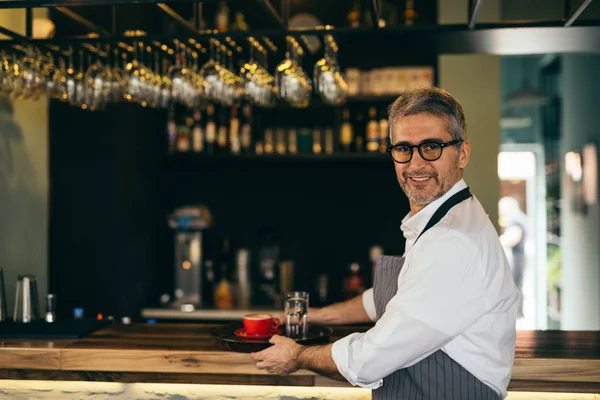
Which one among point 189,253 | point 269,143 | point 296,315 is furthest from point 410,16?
point 296,315

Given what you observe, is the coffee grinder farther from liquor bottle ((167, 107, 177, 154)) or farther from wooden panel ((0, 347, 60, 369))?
wooden panel ((0, 347, 60, 369))

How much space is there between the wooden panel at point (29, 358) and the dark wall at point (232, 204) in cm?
182

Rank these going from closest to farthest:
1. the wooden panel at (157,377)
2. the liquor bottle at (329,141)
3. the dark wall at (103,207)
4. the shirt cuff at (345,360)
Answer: the shirt cuff at (345,360), the wooden panel at (157,377), the dark wall at (103,207), the liquor bottle at (329,141)

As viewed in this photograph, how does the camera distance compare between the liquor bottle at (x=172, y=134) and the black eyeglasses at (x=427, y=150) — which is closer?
the black eyeglasses at (x=427, y=150)

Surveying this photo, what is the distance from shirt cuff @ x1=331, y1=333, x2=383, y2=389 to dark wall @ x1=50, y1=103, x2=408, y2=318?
2.63 metres

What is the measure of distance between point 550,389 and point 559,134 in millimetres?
4774

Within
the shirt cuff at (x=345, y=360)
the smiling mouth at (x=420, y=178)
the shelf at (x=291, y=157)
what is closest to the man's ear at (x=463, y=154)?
the smiling mouth at (x=420, y=178)

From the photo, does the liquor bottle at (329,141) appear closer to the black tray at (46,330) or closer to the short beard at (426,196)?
the black tray at (46,330)

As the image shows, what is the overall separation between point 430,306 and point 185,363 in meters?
0.95

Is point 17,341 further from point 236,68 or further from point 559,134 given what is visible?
point 559,134

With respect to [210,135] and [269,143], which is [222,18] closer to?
[210,135]

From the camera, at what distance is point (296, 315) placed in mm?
2371

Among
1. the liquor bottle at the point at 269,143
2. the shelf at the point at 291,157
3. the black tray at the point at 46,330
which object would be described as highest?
the liquor bottle at the point at 269,143

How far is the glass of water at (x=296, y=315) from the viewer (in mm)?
2363
